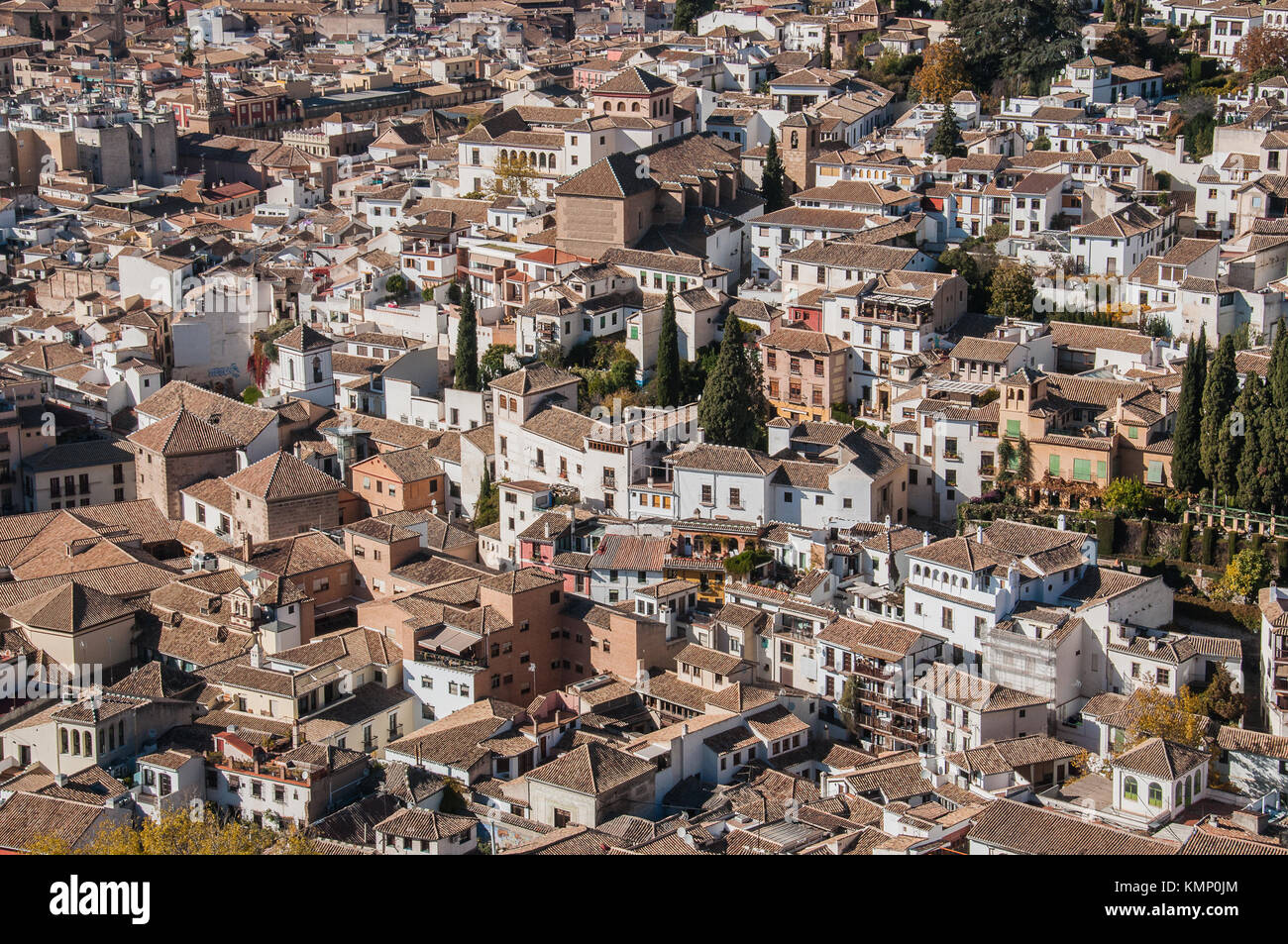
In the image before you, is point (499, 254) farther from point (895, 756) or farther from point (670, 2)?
point (670, 2)

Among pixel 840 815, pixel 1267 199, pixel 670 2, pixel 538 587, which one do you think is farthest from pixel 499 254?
pixel 670 2

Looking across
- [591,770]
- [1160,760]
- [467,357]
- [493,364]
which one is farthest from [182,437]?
[1160,760]

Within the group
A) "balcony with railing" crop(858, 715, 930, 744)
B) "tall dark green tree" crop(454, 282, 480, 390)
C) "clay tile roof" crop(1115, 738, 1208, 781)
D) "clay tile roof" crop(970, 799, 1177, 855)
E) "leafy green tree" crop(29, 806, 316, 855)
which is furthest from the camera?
"tall dark green tree" crop(454, 282, 480, 390)

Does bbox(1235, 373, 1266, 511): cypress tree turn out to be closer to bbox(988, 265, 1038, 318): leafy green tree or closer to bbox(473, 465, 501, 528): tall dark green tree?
bbox(988, 265, 1038, 318): leafy green tree

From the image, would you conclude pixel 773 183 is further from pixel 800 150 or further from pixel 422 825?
pixel 422 825

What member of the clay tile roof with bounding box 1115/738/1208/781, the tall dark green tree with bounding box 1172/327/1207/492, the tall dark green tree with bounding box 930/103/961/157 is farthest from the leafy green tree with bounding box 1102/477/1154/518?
the tall dark green tree with bounding box 930/103/961/157

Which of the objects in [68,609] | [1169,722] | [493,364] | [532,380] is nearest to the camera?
[1169,722]
